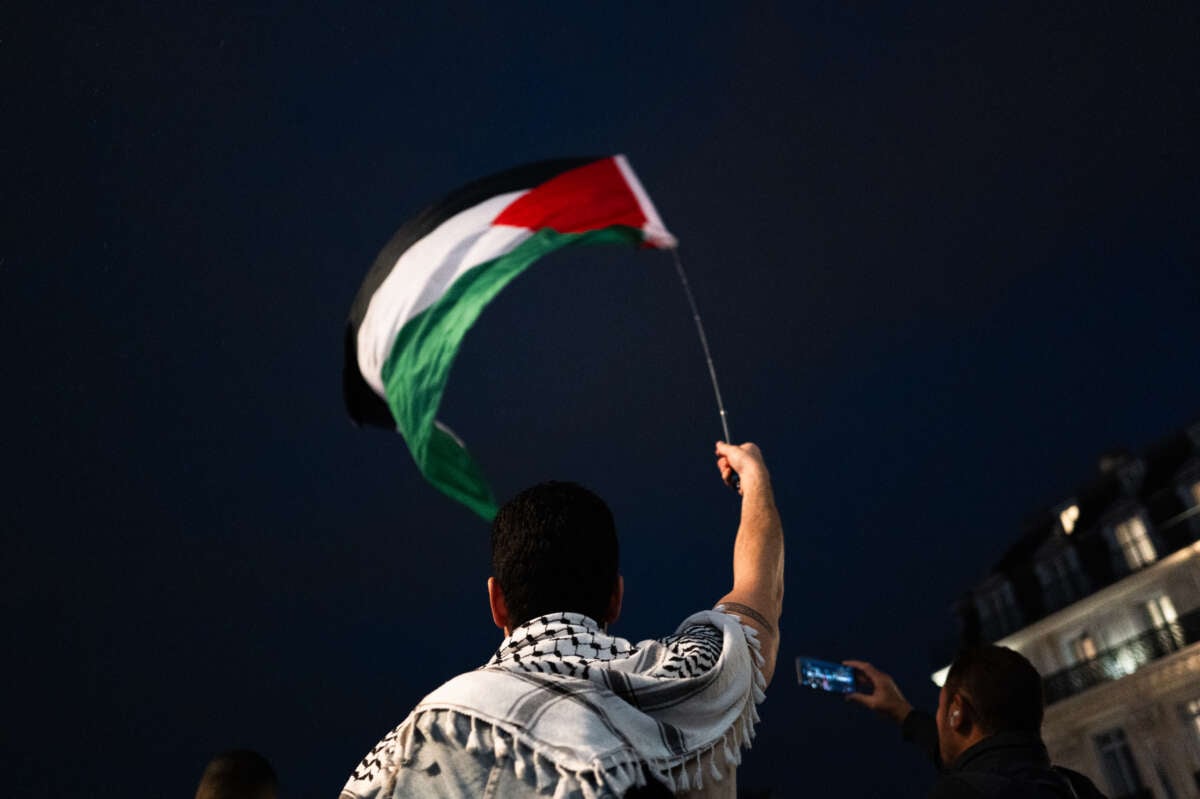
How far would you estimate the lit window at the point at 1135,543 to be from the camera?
2941 centimetres

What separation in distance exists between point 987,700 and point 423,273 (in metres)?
4.72

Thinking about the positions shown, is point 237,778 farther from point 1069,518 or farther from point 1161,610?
point 1069,518

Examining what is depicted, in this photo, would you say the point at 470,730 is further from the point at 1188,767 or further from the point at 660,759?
the point at 1188,767

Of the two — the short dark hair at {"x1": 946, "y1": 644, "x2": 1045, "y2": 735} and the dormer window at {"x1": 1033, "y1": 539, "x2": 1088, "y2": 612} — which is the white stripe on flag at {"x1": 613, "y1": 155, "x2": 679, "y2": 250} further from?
the dormer window at {"x1": 1033, "y1": 539, "x2": 1088, "y2": 612}

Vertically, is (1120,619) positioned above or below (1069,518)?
below

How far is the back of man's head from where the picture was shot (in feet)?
14.4

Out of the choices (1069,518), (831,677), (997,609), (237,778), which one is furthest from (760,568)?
(1069,518)

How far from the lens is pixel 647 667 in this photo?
6.76ft

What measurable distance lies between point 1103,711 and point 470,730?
31.3 meters

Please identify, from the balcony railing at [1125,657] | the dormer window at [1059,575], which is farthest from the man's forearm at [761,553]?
the dormer window at [1059,575]

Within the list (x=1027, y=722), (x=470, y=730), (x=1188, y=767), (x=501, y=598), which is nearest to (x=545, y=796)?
(x=470, y=730)

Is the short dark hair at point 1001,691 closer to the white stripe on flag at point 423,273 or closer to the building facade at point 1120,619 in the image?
the white stripe on flag at point 423,273

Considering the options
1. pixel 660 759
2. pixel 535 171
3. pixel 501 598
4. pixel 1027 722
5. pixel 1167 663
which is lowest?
pixel 1167 663

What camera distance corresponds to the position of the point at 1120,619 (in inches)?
1151
